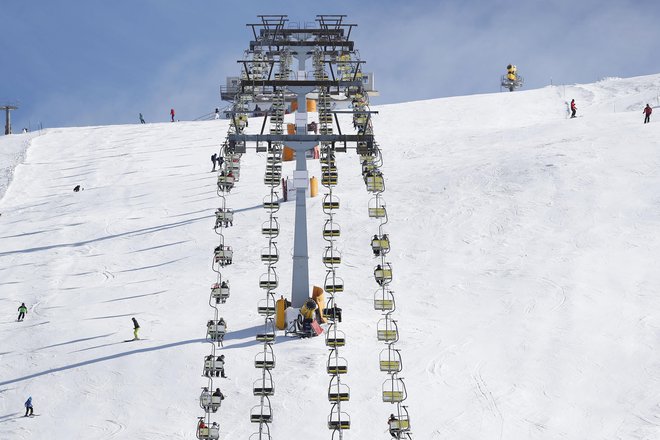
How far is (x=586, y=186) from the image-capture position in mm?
38438

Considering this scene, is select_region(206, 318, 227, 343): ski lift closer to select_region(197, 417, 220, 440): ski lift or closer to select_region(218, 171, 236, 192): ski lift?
select_region(197, 417, 220, 440): ski lift

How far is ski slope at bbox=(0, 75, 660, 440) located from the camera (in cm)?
2336

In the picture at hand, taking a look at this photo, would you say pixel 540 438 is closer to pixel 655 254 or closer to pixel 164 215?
pixel 655 254

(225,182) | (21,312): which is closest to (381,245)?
(225,182)

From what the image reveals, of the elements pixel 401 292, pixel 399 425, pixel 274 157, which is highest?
pixel 274 157

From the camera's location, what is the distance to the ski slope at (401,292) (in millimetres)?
23359

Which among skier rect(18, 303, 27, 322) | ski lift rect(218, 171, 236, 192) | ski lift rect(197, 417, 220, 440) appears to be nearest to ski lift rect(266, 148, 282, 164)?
ski lift rect(218, 171, 236, 192)

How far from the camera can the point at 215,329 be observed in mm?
22078

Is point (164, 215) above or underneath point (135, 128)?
underneath

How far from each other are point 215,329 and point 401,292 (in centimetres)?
1030

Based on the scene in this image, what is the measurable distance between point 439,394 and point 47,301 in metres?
15.3

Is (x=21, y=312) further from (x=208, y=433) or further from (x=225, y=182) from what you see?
(x=208, y=433)

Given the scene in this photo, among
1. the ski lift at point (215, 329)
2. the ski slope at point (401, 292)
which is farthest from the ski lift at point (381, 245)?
the ski slope at point (401, 292)

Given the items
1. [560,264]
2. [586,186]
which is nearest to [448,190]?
[586,186]
